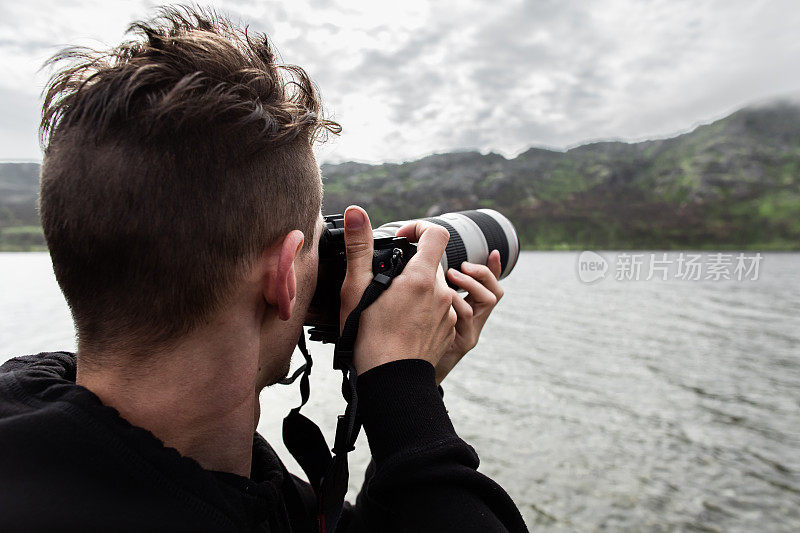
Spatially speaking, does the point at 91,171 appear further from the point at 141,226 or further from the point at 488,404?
the point at 488,404

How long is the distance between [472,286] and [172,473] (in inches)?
52.6

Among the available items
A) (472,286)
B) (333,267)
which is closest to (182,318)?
(333,267)

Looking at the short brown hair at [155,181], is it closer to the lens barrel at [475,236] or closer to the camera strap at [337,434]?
the camera strap at [337,434]

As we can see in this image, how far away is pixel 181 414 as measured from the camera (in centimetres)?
114

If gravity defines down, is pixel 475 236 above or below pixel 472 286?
above

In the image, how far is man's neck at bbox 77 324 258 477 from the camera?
1.07 meters

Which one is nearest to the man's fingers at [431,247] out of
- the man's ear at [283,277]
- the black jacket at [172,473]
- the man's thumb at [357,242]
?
the man's thumb at [357,242]

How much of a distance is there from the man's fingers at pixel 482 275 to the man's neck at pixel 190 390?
3.48 ft

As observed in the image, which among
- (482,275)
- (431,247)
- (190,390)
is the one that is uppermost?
(431,247)

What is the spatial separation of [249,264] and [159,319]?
0.78 feet

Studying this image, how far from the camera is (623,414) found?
327 inches

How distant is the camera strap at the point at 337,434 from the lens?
142 centimetres

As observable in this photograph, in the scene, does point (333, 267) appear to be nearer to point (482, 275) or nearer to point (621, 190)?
point (482, 275)

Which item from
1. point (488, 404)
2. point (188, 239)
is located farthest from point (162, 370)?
point (488, 404)
